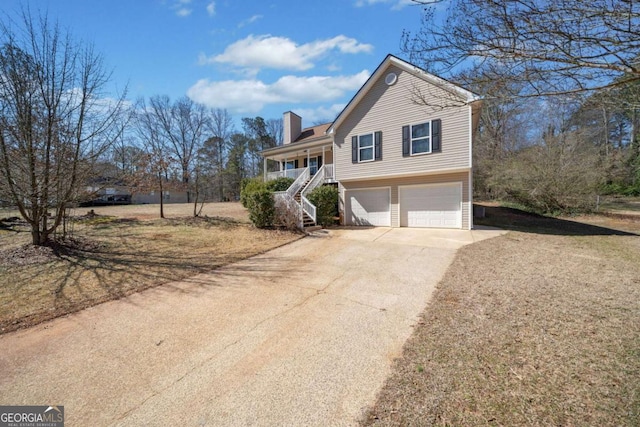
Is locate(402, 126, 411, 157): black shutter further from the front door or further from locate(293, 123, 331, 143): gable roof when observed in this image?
locate(293, 123, 331, 143): gable roof

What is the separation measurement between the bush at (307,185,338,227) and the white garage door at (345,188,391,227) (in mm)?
1405

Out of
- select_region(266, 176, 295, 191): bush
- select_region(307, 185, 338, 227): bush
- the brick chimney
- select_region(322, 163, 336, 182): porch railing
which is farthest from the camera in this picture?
the brick chimney

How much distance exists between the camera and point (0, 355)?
3266 mm

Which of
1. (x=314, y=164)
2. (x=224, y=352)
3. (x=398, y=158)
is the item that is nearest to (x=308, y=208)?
(x=398, y=158)

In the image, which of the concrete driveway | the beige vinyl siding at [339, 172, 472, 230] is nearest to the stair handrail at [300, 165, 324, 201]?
the beige vinyl siding at [339, 172, 472, 230]

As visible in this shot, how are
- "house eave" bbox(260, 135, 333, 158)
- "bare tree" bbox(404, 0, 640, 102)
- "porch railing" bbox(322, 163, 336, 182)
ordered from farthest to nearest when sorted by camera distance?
"house eave" bbox(260, 135, 333, 158) → "porch railing" bbox(322, 163, 336, 182) → "bare tree" bbox(404, 0, 640, 102)

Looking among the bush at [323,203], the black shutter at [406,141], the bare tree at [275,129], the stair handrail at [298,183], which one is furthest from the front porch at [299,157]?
the bare tree at [275,129]

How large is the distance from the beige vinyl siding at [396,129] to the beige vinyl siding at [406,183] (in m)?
0.64

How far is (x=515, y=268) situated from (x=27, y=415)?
7.94 metres

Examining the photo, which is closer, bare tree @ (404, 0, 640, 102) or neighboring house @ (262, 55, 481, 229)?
bare tree @ (404, 0, 640, 102)

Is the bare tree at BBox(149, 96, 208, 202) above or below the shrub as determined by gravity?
above

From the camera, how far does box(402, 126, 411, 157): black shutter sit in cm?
1201

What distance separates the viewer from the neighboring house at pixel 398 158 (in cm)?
1116

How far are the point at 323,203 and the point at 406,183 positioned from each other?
4014mm
